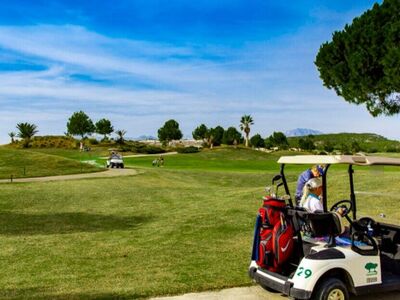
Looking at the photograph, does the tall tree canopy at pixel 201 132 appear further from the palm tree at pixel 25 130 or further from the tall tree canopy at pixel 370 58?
the tall tree canopy at pixel 370 58

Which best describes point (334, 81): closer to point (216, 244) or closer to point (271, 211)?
point (216, 244)

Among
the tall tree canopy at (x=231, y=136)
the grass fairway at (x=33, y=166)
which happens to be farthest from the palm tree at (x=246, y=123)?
the grass fairway at (x=33, y=166)

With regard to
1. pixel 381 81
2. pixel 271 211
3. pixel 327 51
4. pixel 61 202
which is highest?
pixel 327 51

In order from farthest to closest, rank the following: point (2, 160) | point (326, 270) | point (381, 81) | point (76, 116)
Result: point (76, 116) < point (2, 160) < point (381, 81) < point (326, 270)

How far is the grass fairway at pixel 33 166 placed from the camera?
36188mm

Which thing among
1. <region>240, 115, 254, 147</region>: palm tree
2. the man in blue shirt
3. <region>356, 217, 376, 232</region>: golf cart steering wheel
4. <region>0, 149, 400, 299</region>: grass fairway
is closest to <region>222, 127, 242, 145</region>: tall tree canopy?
<region>240, 115, 254, 147</region>: palm tree

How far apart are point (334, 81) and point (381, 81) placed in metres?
4.25

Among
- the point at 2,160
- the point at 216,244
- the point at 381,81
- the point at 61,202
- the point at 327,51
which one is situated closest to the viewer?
the point at 216,244

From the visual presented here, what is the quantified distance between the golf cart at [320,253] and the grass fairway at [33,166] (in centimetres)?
3102

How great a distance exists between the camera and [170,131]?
129 meters

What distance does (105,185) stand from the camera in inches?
1139

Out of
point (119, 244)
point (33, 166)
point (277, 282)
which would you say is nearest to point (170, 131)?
point (33, 166)

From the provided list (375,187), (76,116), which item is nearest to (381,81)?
(375,187)

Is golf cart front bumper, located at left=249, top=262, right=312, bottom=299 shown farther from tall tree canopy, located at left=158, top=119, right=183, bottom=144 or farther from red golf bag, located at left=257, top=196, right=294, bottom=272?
tall tree canopy, located at left=158, top=119, right=183, bottom=144
